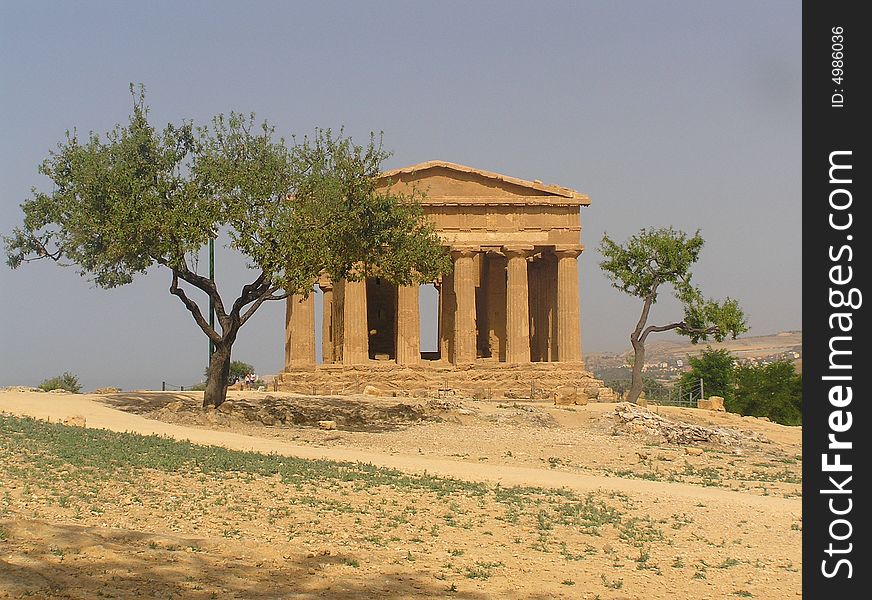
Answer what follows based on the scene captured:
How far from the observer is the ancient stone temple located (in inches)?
1844

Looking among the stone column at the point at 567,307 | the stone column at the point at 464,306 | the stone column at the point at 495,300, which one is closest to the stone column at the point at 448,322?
the stone column at the point at 464,306

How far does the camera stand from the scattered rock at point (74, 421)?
2686cm

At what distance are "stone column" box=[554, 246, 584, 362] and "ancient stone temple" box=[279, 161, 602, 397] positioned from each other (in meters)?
0.05

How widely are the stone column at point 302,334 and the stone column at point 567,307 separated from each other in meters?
11.5

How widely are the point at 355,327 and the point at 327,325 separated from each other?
5824 mm

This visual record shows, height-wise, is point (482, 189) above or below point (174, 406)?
above

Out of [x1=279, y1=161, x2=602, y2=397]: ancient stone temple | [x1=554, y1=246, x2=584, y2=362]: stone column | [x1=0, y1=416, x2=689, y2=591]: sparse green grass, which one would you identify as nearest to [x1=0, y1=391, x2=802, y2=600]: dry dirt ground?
[x1=0, y1=416, x2=689, y2=591]: sparse green grass

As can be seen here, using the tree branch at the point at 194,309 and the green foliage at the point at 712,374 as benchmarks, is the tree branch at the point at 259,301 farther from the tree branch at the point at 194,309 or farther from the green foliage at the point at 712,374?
the green foliage at the point at 712,374

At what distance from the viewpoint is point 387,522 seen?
1564 centimetres

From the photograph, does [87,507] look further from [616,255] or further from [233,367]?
[233,367]

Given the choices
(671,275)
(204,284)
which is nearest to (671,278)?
(671,275)

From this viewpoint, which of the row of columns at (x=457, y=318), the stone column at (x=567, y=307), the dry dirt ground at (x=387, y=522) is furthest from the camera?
the stone column at (x=567, y=307)

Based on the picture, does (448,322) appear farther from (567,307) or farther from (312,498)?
(312,498)

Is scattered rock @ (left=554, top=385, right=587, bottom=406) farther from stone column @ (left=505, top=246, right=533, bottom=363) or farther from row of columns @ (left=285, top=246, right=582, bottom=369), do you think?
row of columns @ (left=285, top=246, right=582, bottom=369)
